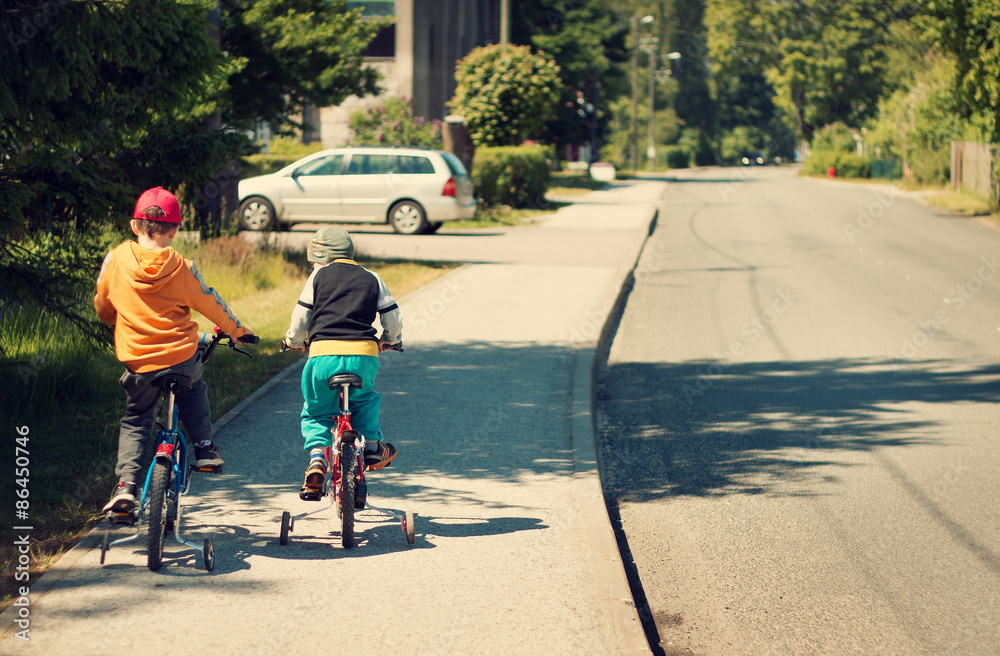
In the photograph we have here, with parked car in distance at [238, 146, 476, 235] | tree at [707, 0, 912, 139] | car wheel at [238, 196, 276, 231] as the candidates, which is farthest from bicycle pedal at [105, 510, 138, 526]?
tree at [707, 0, 912, 139]

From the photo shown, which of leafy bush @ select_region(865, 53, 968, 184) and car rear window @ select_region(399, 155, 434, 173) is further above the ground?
leafy bush @ select_region(865, 53, 968, 184)

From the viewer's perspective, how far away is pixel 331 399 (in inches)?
195

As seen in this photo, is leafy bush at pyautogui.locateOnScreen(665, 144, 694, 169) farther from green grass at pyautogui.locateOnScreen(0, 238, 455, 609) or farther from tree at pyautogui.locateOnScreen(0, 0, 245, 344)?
tree at pyautogui.locateOnScreen(0, 0, 245, 344)

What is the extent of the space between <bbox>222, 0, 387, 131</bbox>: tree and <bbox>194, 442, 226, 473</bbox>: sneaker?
11797 millimetres

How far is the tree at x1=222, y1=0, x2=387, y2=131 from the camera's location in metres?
16.2

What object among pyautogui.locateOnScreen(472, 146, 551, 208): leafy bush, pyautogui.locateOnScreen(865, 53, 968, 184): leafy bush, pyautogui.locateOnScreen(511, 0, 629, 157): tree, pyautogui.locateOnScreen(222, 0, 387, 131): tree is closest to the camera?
pyautogui.locateOnScreen(222, 0, 387, 131): tree

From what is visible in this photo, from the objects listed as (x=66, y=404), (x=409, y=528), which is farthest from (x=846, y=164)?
(x=409, y=528)

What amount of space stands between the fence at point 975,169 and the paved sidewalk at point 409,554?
81.4 ft

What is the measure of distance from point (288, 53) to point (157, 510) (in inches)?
534

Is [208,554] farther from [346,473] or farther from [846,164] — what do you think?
[846,164]

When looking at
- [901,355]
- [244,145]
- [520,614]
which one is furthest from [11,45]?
[901,355]

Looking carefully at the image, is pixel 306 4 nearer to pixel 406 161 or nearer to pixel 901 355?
pixel 406 161

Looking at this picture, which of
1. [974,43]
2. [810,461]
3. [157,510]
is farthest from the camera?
[974,43]

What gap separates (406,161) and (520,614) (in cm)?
1764
